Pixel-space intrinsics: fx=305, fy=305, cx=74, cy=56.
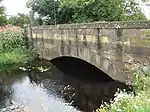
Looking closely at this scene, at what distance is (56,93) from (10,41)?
33.4 ft

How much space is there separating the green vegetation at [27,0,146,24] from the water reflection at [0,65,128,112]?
9137 millimetres

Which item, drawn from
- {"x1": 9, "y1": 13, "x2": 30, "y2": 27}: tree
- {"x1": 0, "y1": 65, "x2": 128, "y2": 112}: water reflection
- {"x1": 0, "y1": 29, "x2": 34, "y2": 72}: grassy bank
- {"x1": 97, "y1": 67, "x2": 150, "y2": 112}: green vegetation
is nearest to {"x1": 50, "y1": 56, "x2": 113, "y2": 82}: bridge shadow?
{"x1": 0, "y1": 65, "x2": 128, "y2": 112}: water reflection

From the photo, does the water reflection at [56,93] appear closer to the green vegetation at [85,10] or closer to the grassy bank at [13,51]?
the grassy bank at [13,51]

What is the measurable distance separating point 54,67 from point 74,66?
1.14m

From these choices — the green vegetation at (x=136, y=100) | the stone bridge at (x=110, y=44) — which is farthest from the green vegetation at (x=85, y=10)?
the green vegetation at (x=136, y=100)

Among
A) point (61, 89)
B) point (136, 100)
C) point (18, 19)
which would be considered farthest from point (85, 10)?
point (18, 19)

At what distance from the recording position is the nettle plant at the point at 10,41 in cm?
1988

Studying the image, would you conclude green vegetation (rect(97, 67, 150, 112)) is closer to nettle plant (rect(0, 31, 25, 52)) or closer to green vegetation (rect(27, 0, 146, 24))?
nettle plant (rect(0, 31, 25, 52))

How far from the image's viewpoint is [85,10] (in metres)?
23.0

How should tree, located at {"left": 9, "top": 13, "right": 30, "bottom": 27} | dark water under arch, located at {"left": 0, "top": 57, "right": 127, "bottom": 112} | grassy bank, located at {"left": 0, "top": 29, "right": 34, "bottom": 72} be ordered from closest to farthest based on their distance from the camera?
dark water under arch, located at {"left": 0, "top": 57, "right": 127, "bottom": 112} → grassy bank, located at {"left": 0, "top": 29, "right": 34, "bottom": 72} → tree, located at {"left": 9, "top": 13, "right": 30, "bottom": 27}

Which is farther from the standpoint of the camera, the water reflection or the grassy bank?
the grassy bank

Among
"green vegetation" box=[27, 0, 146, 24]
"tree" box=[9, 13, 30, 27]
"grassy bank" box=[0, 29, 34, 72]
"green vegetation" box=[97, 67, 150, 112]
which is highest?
"green vegetation" box=[27, 0, 146, 24]

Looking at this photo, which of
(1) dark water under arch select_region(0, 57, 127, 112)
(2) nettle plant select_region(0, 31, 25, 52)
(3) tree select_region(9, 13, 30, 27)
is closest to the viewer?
(1) dark water under arch select_region(0, 57, 127, 112)

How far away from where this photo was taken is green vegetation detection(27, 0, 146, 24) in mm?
22248
